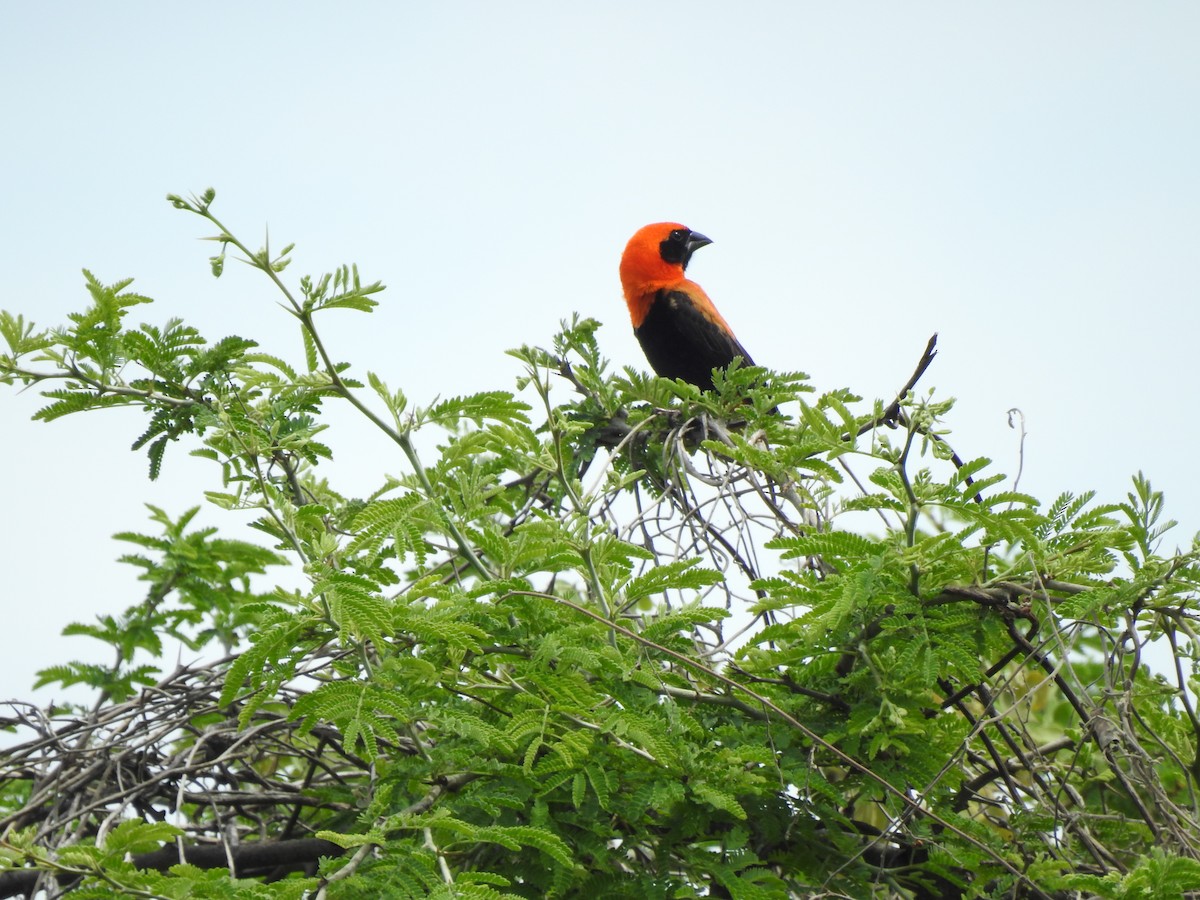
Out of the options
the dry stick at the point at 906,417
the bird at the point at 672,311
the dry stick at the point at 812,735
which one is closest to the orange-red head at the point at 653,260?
the bird at the point at 672,311

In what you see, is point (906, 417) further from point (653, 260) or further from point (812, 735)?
point (653, 260)

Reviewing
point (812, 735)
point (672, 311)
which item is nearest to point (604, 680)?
point (812, 735)

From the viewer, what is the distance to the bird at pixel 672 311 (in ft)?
21.5

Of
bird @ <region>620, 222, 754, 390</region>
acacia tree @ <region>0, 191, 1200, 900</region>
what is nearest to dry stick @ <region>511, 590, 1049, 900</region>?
acacia tree @ <region>0, 191, 1200, 900</region>

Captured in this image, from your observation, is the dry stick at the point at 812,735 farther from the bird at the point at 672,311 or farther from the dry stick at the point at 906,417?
the bird at the point at 672,311

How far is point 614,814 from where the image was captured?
267 centimetres

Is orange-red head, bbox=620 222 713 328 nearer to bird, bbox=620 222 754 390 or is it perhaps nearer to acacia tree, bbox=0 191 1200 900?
bird, bbox=620 222 754 390

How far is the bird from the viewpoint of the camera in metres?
6.56

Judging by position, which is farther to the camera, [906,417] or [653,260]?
[653,260]

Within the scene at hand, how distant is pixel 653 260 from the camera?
7.07 meters

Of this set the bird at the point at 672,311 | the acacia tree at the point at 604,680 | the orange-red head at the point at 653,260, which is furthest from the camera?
the orange-red head at the point at 653,260

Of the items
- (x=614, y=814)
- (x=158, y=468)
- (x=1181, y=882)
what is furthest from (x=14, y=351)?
(x=1181, y=882)

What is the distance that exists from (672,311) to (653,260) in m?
0.56

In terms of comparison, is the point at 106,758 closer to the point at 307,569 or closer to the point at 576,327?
the point at 307,569
